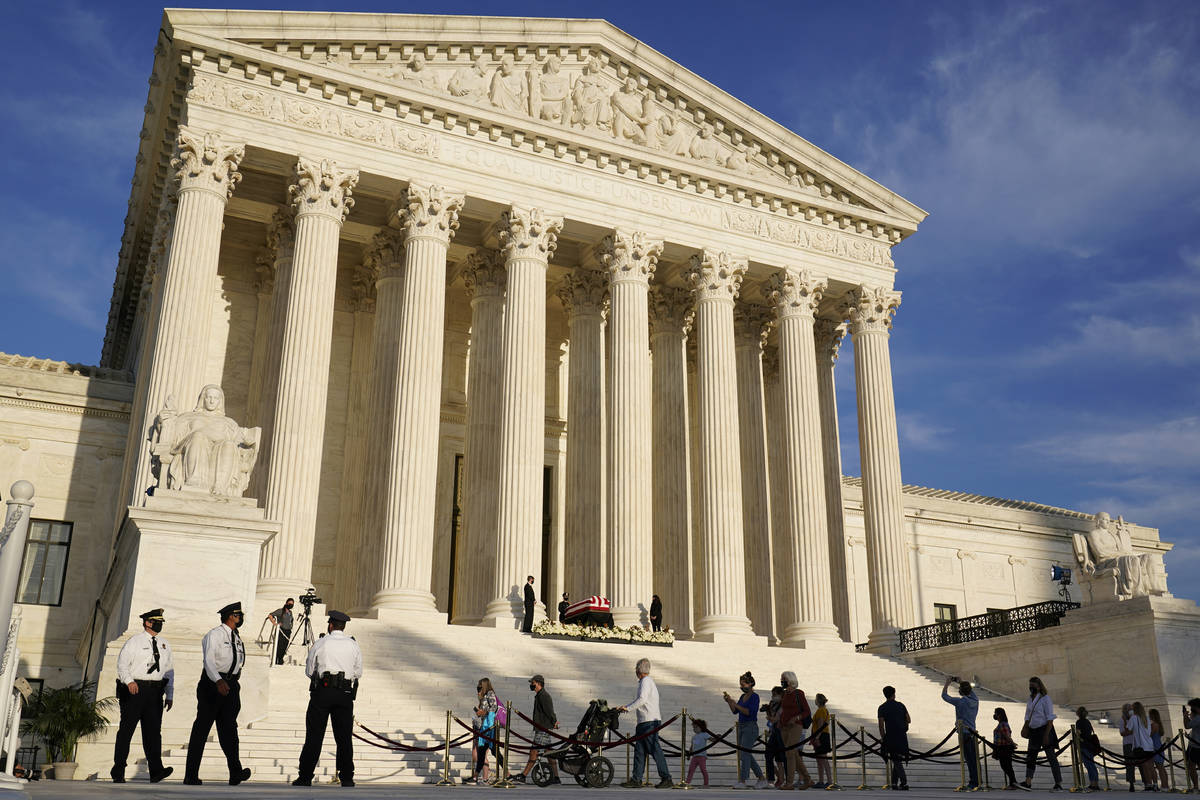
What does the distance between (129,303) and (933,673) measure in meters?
32.0

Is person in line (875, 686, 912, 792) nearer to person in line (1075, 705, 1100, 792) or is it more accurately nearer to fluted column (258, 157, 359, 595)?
person in line (1075, 705, 1100, 792)

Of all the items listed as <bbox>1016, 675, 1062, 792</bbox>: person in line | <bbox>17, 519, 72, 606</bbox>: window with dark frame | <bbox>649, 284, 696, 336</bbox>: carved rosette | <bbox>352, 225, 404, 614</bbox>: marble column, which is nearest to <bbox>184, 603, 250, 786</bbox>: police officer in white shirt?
<bbox>1016, 675, 1062, 792</bbox>: person in line

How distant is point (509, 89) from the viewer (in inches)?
1257

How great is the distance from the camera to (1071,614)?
87.5ft

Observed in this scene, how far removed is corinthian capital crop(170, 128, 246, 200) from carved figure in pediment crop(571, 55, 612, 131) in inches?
414

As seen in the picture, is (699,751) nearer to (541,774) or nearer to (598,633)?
(541,774)

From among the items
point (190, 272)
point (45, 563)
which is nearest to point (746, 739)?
point (190, 272)

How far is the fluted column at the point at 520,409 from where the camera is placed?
91.8ft

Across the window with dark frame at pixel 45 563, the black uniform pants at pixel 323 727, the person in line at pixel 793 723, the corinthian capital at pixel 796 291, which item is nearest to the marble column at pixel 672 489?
the corinthian capital at pixel 796 291

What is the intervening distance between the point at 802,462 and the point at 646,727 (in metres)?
19.4

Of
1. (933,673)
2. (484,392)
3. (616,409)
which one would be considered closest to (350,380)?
(484,392)

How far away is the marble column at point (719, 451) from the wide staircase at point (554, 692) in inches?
73.4

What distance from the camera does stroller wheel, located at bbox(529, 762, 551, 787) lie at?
1463 centimetres

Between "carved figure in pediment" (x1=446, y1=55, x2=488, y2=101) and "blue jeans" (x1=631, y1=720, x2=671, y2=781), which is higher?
"carved figure in pediment" (x1=446, y1=55, x2=488, y2=101)
